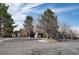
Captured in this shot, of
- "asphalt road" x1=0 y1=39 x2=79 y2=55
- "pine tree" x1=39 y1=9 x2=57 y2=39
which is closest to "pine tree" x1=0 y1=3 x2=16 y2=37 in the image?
"asphalt road" x1=0 y1=39 x2=79 y2=55

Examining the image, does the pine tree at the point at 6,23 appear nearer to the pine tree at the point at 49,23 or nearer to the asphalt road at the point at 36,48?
the asphalt road at the point at 36,48

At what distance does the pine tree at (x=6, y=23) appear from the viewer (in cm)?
579

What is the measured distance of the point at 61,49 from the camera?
19.1ft

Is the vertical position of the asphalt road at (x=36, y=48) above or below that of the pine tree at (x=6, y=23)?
below

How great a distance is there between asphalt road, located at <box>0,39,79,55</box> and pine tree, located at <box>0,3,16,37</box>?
179mm

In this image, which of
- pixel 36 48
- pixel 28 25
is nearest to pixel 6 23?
pixel 28 25

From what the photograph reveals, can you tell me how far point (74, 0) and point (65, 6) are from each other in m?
0.21

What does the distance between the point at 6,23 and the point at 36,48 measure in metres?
0.76

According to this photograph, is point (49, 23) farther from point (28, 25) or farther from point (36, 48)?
point (36, 48)

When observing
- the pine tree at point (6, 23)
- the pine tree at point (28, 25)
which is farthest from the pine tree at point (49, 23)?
the pine tree at point (6, 23)

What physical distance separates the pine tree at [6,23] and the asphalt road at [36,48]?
18 cm

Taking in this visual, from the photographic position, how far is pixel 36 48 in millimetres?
5797
